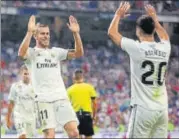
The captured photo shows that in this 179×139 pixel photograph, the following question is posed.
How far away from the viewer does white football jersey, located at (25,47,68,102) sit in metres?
10.2

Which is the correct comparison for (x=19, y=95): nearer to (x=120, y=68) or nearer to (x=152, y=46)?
(x=152, y=46)

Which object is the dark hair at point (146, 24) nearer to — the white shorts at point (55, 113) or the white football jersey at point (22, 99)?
the white shorts at point (55, 113)

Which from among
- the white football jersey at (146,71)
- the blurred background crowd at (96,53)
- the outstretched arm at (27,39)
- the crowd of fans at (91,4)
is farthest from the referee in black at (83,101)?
the crowd of fans at (91,4)

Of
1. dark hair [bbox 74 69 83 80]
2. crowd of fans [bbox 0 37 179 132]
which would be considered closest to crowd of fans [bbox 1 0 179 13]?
crowd of fans [bbox 0 37 179 132]

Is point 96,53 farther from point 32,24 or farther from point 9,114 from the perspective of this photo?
point 32,24

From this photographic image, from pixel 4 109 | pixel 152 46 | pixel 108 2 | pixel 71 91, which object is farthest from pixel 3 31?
pixel 152 46

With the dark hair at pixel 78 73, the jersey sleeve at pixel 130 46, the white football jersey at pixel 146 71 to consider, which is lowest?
the dark hair at pixel 78 73

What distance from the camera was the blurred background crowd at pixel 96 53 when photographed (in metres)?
24.6

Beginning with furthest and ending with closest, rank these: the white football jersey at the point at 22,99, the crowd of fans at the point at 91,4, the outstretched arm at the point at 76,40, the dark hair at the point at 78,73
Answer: the crowd of fans at the point at 91,4
the dark hair at the point at 78,73
the white football jersey at the point at 22,99
the outstretched arm at the point at 76,40

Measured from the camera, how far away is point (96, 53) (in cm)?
2875

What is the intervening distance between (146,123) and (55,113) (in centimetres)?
284

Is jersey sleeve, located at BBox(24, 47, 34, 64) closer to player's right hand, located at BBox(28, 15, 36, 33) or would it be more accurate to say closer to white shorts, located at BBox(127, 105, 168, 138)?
player's right hand, located at BBox(28, 15, 36, 33)

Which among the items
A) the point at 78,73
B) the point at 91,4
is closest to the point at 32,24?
the point at 78,73

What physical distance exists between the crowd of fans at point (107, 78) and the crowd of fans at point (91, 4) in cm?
176
